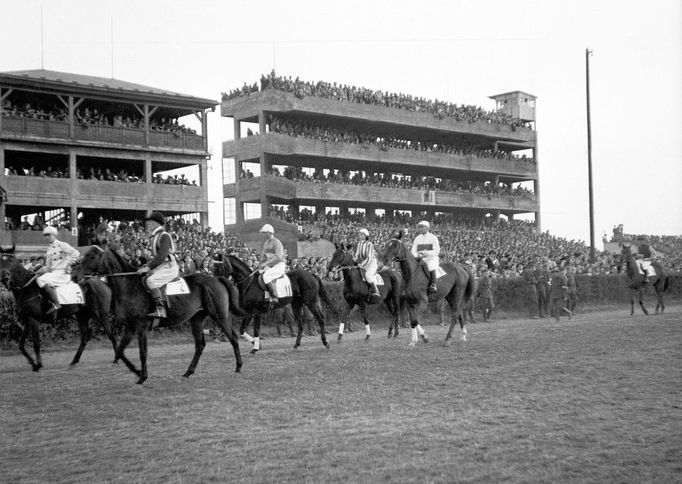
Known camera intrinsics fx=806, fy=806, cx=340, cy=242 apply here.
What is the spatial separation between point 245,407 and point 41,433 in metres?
Result: 2.19

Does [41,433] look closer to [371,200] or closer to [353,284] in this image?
[353,284]

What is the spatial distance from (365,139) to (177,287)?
3459 cm

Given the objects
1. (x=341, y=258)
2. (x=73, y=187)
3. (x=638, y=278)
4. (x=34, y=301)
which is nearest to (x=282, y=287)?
(x=341, y=258)

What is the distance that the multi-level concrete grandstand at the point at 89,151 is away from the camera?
32000 mm

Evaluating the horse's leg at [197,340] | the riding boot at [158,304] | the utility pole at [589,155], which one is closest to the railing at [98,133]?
the utility pole at [589,155]

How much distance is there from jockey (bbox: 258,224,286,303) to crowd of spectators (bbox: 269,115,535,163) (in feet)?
87.0

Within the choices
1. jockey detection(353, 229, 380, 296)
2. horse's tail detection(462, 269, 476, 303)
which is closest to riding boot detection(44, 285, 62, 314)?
jockey detection(353, 229, 380, 296)

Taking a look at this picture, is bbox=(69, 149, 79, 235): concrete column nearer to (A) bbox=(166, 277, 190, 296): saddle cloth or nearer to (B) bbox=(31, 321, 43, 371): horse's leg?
(B) bbox=(31, 321, 43, 371): horse's leg

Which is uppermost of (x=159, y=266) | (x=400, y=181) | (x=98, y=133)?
(x=98, y=133)

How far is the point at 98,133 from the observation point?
34.2 metres

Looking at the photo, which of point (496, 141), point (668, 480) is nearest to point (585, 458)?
point (668, 480)

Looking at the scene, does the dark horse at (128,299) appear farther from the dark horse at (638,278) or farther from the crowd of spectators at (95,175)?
the crowd of spectators at (95,175)

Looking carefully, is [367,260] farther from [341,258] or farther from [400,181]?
[400,181]

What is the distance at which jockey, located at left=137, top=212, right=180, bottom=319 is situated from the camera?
37.3ft
